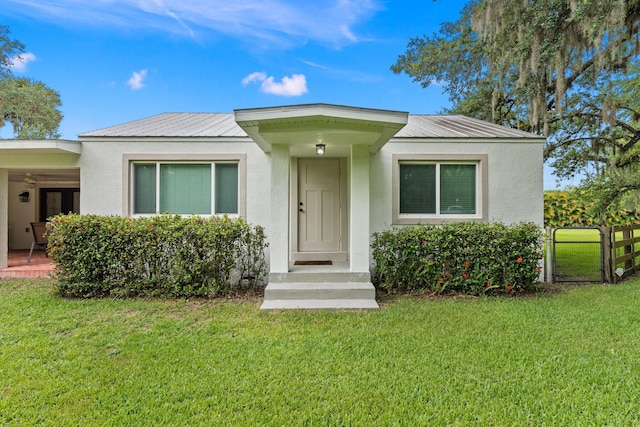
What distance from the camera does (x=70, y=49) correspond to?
14016 mm

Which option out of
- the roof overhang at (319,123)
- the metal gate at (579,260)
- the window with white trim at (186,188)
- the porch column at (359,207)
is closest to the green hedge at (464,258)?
the porch column at (359,207)

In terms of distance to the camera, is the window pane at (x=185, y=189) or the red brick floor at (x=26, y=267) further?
the red brick floor at (x=26, y=267)

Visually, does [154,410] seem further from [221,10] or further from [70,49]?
[70,49]

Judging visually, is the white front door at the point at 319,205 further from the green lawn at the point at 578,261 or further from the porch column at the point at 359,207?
the green lawn at the point at 578,261

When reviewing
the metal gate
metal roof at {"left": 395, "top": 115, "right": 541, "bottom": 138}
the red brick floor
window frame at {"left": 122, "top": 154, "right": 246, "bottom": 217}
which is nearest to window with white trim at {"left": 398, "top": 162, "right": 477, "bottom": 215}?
metal roof at {"left": 395, "top": 115, "right": 541, "bottom": 138}

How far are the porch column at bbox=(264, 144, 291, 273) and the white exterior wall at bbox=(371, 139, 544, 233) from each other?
2.11m

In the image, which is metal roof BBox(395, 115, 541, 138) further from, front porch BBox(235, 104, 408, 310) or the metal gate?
the metal gate

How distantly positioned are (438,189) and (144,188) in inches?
247

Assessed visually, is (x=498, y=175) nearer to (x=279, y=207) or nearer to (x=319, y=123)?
(x=319, y=123)

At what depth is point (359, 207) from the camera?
550 cm

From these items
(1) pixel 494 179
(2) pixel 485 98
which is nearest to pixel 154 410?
(1) pixel 494 179

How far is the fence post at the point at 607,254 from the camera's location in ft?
21.5

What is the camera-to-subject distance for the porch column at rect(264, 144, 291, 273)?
5.46 metres

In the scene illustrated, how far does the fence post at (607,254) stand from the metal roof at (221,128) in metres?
2.38
